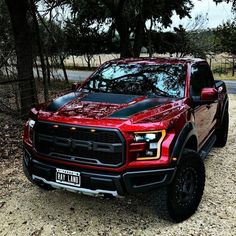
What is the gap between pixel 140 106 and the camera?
3.88m

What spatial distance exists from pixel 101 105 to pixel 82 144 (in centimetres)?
63

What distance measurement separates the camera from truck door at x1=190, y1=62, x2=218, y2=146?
4582 millimetres

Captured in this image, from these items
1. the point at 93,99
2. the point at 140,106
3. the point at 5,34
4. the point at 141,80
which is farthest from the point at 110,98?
the point at 5,34

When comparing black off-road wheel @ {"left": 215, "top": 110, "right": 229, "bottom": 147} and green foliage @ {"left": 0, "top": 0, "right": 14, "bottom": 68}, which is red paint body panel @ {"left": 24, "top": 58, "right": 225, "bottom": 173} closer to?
black off-road wheel @ {"left": 215, "top": 110, "right": 229, "bottom": 147}

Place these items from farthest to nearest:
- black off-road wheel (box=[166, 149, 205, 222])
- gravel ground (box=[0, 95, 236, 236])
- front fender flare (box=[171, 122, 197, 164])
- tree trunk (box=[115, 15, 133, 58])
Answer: tree trunk (box=[115, 15, 133, 58])
gravel ground (box=[0, 95, 236, 236])
black off-road wheel (box=[166, 149, 205, 222])
front fender flare (box=[171, 122, 197, 164])

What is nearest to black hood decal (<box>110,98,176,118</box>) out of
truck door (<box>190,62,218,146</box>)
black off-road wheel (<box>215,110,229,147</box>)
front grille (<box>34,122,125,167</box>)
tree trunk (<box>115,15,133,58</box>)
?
front grille (<box>34,122,125,167</box>)

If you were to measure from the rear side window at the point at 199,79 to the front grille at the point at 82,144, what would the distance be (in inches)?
61.6

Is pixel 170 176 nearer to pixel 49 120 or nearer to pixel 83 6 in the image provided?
pixel 49 120

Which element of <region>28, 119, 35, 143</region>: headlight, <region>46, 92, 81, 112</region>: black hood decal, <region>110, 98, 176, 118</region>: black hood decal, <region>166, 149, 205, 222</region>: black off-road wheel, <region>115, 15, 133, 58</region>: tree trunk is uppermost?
<region>115, 15, 133, 58</region>: tree trunk

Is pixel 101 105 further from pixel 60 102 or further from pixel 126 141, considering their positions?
pixel 126 141

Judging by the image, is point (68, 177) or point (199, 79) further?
point (199, 79)

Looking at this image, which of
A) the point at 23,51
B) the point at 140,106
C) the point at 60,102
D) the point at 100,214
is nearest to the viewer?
the point at 140,106

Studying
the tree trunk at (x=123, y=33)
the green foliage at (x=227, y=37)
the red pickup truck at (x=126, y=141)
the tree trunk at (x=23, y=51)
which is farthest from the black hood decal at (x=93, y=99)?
the green foliage at (x=227, y=37)

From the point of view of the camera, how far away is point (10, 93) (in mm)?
9602
